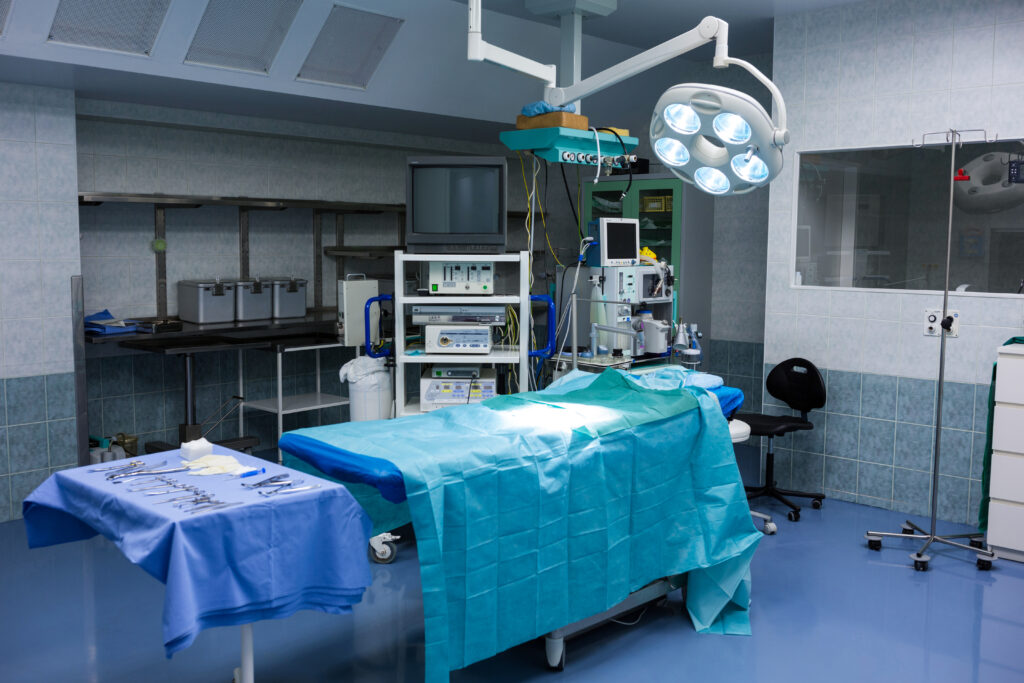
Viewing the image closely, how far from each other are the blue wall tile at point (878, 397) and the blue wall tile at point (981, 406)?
44 cm

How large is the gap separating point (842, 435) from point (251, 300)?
3.91 meters

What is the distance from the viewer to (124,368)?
5.63m

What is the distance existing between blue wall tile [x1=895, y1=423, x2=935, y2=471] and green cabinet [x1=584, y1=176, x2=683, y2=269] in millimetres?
2150

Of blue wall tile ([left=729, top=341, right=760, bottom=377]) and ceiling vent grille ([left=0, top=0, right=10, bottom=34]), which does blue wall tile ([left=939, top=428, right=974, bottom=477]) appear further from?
ceiling vent grille ([left=0, top=0, right=10, bottom=34])

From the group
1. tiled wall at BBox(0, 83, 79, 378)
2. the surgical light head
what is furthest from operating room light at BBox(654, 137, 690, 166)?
tiled wall at BBox(0, 83, 79, 378)

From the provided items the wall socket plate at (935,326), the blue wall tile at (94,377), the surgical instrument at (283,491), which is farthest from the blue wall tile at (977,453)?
A: the blue wall tile at (94,377)

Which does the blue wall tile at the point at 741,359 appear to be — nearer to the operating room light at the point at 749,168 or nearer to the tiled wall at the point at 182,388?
the tiled wall at the point at 182,388

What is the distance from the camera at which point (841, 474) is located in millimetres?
5344

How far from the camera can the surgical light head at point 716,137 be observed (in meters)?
2.35

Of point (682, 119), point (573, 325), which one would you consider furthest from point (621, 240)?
point (682, 119)

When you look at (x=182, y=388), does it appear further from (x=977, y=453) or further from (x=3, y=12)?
(x=977, y=453)

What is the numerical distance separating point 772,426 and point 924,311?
108 centimetres

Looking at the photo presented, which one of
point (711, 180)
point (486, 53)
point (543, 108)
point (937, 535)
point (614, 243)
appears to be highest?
point (486, 53)

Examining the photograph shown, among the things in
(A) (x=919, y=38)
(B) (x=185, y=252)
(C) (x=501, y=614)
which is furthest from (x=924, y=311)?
(B) (x=185, y=252)
